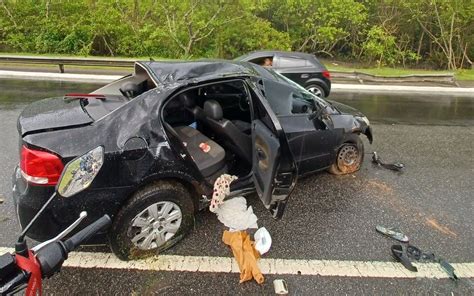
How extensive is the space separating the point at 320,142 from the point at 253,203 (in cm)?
107

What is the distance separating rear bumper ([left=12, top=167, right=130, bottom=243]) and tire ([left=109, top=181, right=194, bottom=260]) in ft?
0.55

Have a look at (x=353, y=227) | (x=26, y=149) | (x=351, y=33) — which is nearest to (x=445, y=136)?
(x=353, y=227)

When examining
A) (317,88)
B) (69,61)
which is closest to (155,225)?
(317,88)

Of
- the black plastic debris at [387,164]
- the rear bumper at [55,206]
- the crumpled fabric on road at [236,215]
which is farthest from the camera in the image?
the black plastic debris at [387,164]

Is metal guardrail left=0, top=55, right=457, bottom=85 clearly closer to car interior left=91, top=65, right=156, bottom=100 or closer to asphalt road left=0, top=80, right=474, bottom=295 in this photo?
asphalt road left=0, top=80, right=474, bottom=295

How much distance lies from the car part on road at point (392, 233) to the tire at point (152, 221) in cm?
196

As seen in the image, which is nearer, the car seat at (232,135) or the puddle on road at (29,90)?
the car seat at (232,135)

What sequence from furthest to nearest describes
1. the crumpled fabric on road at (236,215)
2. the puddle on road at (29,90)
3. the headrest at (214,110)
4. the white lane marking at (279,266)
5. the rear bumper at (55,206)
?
the puddle on road at (29,90), the crumpled fabric on road at (236,215), the headrest at (214,110), the white lane marking at (279,266), the rear bumper at (55,206)

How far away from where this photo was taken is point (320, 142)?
425 cm

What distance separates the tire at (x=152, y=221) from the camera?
9.72ft

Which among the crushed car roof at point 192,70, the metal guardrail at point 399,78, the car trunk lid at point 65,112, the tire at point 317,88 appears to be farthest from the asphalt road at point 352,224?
the metal guardrail at point 399,78

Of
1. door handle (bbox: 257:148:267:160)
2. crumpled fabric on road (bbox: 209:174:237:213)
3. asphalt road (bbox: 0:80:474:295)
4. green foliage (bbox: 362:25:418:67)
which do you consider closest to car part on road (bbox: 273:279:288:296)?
asphalt road (bbox: 0:80:474:295)

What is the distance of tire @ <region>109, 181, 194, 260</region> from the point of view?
2.96m

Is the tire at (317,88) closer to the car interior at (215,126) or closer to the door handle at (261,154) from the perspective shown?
the car interior at (215,126)
